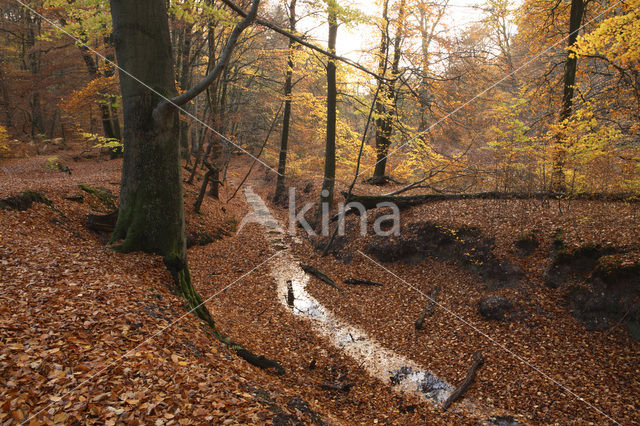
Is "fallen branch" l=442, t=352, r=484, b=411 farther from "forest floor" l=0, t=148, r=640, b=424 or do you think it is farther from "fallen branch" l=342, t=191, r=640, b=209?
"fallen branch" l=342, t=191, r=640, b=209

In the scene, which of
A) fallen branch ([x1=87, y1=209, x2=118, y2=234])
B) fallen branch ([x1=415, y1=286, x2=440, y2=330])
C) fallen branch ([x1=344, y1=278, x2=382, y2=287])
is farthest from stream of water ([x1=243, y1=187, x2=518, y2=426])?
fallen branch ([x1=87, y1=209, x2=118, y2=234])

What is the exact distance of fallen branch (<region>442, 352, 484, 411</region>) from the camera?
15.8 feet

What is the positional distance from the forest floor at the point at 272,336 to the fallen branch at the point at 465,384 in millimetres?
116


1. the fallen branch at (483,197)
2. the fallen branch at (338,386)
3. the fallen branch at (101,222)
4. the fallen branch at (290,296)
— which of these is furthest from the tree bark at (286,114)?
the fallen branch at (338,386)

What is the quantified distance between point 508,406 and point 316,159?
17.2 metres

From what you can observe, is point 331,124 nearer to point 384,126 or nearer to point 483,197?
point 384,126

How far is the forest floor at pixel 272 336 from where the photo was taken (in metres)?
2.72

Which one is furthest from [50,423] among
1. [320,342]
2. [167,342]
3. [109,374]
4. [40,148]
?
[40,148]

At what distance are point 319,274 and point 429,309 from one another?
332 cm

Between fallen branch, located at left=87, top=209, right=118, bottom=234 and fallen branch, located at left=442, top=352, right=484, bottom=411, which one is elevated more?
fallen branch, located at left=87, top=209, right=118, bottom=234

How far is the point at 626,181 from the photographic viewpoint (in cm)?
693

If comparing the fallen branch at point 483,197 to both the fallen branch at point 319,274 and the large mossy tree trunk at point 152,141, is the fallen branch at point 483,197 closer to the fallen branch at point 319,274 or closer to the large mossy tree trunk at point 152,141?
the fallen branch at point 319,274

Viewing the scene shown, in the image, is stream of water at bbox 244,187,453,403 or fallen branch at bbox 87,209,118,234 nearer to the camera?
stream of water at bbox 244,187,453,403

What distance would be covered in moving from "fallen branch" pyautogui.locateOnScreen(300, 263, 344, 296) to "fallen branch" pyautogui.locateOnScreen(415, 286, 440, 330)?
218cm
